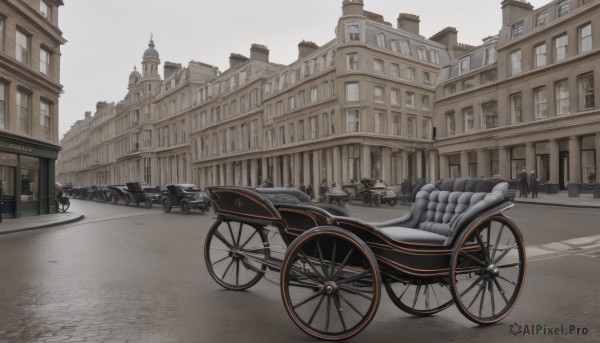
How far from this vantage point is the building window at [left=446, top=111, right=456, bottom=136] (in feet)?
126

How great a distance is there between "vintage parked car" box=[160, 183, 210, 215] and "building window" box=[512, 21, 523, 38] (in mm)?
26104

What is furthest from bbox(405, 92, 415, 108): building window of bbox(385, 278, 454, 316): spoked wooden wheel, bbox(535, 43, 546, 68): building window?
bbox(385, 278, 454, 316): spoked wooden wheel

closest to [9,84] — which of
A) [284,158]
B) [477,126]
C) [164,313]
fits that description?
[164,313]

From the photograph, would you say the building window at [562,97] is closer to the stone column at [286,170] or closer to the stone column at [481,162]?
the stone column at [481,162]

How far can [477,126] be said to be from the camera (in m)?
35.3

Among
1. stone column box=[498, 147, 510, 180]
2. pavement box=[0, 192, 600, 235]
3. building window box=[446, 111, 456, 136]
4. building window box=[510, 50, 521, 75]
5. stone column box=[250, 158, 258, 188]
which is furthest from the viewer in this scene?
stone column box=[250, 158, 258, 188]

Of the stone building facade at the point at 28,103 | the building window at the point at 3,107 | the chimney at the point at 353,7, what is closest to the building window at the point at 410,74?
the chimney at the point at 353,7

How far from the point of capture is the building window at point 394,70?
40428mm

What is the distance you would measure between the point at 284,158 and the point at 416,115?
46.1ft

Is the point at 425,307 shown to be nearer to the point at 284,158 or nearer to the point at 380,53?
the point at 380,53

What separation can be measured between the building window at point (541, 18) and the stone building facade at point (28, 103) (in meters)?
30.6

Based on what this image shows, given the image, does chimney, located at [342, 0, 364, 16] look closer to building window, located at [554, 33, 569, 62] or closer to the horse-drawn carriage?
building window, located at [554, 33, 569, 62]

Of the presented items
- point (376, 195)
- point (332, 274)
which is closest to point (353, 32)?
point (376, 195)

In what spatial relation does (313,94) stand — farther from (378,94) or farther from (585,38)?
(585,38)
